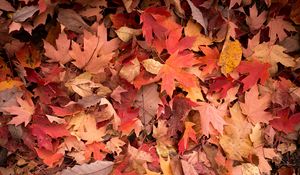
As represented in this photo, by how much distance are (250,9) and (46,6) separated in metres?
0.88

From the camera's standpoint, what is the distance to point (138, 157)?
1.61m

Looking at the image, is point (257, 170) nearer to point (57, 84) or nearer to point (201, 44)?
point (201, 44)

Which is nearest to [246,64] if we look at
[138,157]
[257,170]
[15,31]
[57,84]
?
[257,170]

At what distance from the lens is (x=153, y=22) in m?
1.54

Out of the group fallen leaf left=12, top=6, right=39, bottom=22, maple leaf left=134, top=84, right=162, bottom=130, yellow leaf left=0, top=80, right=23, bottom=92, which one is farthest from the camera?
maple leaf left=134, top=84, right=162, bottom=130

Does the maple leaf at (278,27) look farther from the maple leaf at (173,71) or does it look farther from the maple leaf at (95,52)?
the maple leaf at (95,52)

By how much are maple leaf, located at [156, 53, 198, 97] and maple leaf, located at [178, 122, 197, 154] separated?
0.66 ft

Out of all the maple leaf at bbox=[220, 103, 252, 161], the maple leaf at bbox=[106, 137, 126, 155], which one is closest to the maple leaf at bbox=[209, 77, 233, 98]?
the maple leaf at bbox=[220, 103, 252, 161]

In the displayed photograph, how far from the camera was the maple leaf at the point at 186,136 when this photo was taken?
164 cm

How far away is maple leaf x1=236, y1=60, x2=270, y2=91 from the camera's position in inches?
65.9

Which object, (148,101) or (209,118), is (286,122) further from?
(148,101)

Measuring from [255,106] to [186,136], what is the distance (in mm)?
346

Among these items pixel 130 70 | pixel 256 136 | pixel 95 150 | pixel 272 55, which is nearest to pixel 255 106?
pixel 256 136

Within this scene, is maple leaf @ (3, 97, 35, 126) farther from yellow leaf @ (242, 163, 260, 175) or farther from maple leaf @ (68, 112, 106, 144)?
yellow leaf @ (242, 163, 260, 175)
